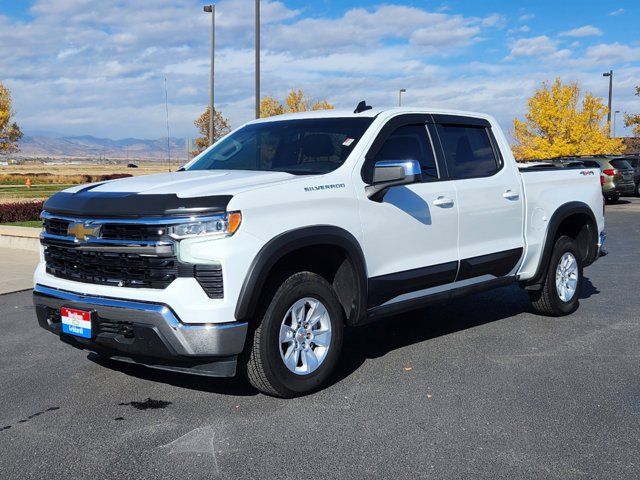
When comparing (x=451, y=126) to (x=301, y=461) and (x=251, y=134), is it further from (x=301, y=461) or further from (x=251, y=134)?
(x=301, y=461)

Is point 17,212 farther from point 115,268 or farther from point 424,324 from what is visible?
point 115,268

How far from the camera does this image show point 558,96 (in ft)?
125

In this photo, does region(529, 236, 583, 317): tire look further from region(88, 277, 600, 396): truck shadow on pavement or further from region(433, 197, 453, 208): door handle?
region(433, 197, 453, 208): door handle

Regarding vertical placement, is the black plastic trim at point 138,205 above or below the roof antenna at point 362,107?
below

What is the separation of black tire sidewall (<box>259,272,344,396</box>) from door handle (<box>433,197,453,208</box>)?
121cm

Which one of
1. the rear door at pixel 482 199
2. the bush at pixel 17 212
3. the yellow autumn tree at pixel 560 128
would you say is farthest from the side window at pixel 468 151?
the yellow autumn tree at pixel 560 128

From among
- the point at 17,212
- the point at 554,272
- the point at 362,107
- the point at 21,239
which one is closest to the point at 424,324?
the point at 554,272

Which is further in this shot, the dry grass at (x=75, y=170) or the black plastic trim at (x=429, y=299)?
the dry grass at (x=75, y=170)

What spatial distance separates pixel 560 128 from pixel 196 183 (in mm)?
36373

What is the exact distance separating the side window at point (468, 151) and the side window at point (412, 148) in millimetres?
194

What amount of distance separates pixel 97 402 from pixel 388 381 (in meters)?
2.02

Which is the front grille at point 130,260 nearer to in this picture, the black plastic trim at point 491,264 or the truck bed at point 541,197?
the black plastic trim at point 491,264

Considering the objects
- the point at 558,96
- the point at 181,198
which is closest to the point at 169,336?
the point at 181,198

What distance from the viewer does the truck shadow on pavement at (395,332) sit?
17.1ft
